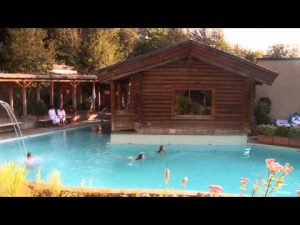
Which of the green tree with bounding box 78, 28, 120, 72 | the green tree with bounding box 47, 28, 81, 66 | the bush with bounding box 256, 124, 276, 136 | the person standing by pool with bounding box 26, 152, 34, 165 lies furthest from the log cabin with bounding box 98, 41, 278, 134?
the green tree with bounding box 47, 28, 81, 66

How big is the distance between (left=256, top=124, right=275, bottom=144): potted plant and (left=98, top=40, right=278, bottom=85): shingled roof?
203cm

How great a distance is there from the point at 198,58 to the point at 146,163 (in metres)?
5.64

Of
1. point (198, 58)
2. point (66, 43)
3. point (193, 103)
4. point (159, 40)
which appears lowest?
point (193, 103)

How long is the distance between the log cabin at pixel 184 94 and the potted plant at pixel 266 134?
2.98ft

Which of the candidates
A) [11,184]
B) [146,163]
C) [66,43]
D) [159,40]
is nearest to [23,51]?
[66,43]

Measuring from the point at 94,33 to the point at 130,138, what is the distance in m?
17.0

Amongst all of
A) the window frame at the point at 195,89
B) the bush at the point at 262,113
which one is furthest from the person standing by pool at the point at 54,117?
the bush at the point at 262,113

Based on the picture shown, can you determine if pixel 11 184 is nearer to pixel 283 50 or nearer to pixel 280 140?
pixel 280 140

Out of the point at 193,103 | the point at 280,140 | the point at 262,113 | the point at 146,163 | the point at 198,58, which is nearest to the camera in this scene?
the point at 146,163

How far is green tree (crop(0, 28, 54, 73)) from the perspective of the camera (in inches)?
969

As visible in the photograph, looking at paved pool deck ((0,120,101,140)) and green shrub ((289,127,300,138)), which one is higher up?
green shrub ((289,127,300,138))

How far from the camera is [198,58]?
1499 centimetres

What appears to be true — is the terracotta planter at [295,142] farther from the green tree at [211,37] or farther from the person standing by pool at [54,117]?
the green tree at [211,37]

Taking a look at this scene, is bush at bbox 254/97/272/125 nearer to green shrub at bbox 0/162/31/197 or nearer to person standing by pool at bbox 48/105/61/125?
person standing by pool at bbox 48/105/61/125
